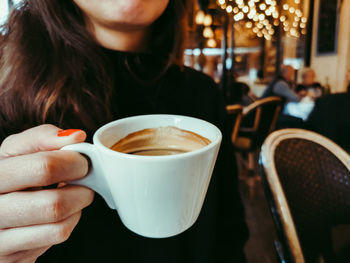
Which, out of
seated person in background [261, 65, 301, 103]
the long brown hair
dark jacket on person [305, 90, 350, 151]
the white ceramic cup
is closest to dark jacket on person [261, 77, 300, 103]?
seated person in background [261, 65, 301, 103]

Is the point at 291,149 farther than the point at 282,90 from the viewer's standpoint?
No

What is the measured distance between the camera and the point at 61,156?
30 centimetres

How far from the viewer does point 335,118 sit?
1810 mm

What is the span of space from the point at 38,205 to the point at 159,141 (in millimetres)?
225

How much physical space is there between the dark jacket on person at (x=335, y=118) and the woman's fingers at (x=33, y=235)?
6.70 ft

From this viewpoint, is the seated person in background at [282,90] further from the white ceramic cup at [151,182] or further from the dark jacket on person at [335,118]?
the white ceramic cup at [151,182]

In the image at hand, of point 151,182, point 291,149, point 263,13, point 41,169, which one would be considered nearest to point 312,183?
point 291,149

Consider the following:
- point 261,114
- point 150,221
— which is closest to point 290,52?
point 261,114

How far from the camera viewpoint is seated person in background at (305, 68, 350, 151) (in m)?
1.77

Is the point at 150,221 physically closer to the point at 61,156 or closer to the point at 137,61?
the point at 61,156

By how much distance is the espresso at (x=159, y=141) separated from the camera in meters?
0.43

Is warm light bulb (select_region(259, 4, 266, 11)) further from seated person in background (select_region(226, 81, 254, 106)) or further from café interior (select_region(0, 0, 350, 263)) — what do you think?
seated person in background (select_region(226, 81, 254, 106))

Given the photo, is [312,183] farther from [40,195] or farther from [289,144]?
[40,195]

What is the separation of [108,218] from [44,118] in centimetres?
32
